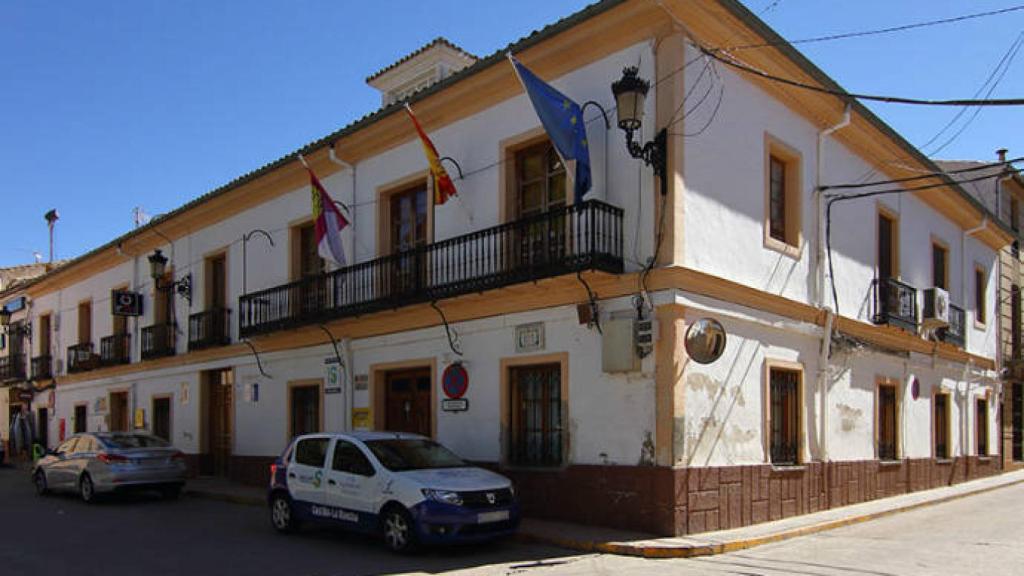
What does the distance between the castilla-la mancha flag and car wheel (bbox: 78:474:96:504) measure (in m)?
6.16

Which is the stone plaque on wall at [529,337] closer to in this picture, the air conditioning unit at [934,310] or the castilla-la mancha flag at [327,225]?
the castilla-la mancha flag at [327,225]

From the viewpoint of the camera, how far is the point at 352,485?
34.1 ft

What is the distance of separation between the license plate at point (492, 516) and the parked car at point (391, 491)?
1cm

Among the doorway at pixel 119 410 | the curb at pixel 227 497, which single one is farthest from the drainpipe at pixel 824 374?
the doorway at pixel 119 410

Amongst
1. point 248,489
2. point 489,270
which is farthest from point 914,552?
point 248,489

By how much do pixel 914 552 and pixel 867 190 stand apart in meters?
7.79

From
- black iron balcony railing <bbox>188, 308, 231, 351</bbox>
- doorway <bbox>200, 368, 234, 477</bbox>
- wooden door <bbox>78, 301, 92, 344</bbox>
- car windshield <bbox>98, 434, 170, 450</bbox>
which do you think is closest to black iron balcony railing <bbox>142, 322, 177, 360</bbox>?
black iron balcony railing <bbox>188, 308, 231, 351</bbox>

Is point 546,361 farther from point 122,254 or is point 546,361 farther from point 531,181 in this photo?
point 122,254

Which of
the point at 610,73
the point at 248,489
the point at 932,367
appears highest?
the point at 610,73

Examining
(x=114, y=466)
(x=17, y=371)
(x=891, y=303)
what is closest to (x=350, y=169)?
(x=114, y=466)

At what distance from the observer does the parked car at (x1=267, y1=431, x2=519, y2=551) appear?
371 inches

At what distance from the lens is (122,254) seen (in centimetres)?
2402

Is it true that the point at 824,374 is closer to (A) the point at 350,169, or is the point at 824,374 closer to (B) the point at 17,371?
(A) the point at 350,169

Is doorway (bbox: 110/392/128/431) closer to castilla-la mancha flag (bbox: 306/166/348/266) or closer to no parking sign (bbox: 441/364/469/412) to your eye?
castilla-la mancha flag (bbox: 306/166/348/266)
